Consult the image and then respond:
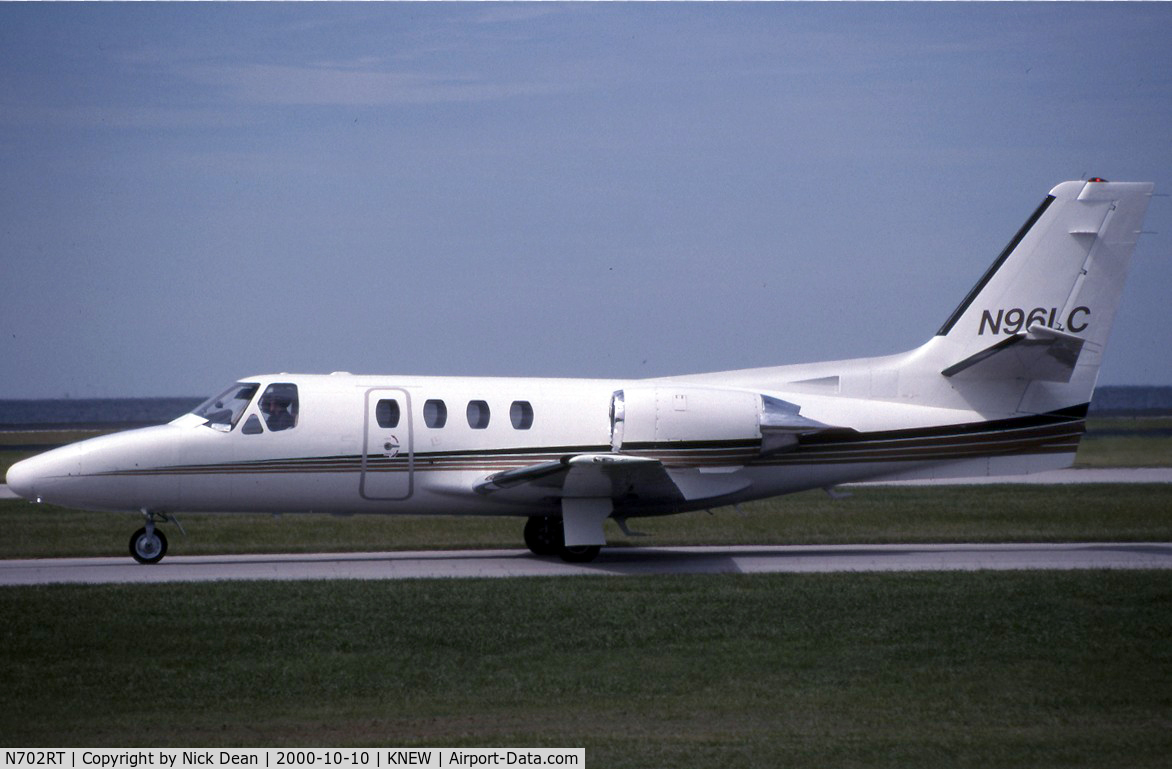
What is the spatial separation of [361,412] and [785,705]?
387 inches

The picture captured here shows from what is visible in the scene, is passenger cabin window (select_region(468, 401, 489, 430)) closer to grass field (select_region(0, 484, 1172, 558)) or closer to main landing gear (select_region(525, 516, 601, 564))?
main landing gear (select_region(525, 516, 601, 564))

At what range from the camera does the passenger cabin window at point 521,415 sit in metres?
18.8

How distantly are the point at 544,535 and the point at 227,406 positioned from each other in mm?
5183

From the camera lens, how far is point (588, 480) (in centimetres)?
1795

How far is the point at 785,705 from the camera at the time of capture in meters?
10.1

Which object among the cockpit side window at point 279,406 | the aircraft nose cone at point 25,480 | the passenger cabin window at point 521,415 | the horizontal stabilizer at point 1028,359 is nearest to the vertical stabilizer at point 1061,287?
the horizontal stabilizer at point 1028,359

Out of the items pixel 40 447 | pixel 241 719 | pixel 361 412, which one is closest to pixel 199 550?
pixel 361 412

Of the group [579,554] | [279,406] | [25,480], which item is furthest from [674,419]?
[25,480]

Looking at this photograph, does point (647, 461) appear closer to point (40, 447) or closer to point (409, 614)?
point (409, 614)

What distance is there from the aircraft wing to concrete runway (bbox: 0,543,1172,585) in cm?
107

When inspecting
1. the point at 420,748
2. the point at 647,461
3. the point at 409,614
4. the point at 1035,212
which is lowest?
the point at 420,748

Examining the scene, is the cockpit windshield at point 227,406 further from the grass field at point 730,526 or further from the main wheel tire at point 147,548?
the grass field at point 730,526

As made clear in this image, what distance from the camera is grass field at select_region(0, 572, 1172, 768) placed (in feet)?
29.8

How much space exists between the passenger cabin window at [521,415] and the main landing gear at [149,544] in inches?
203
